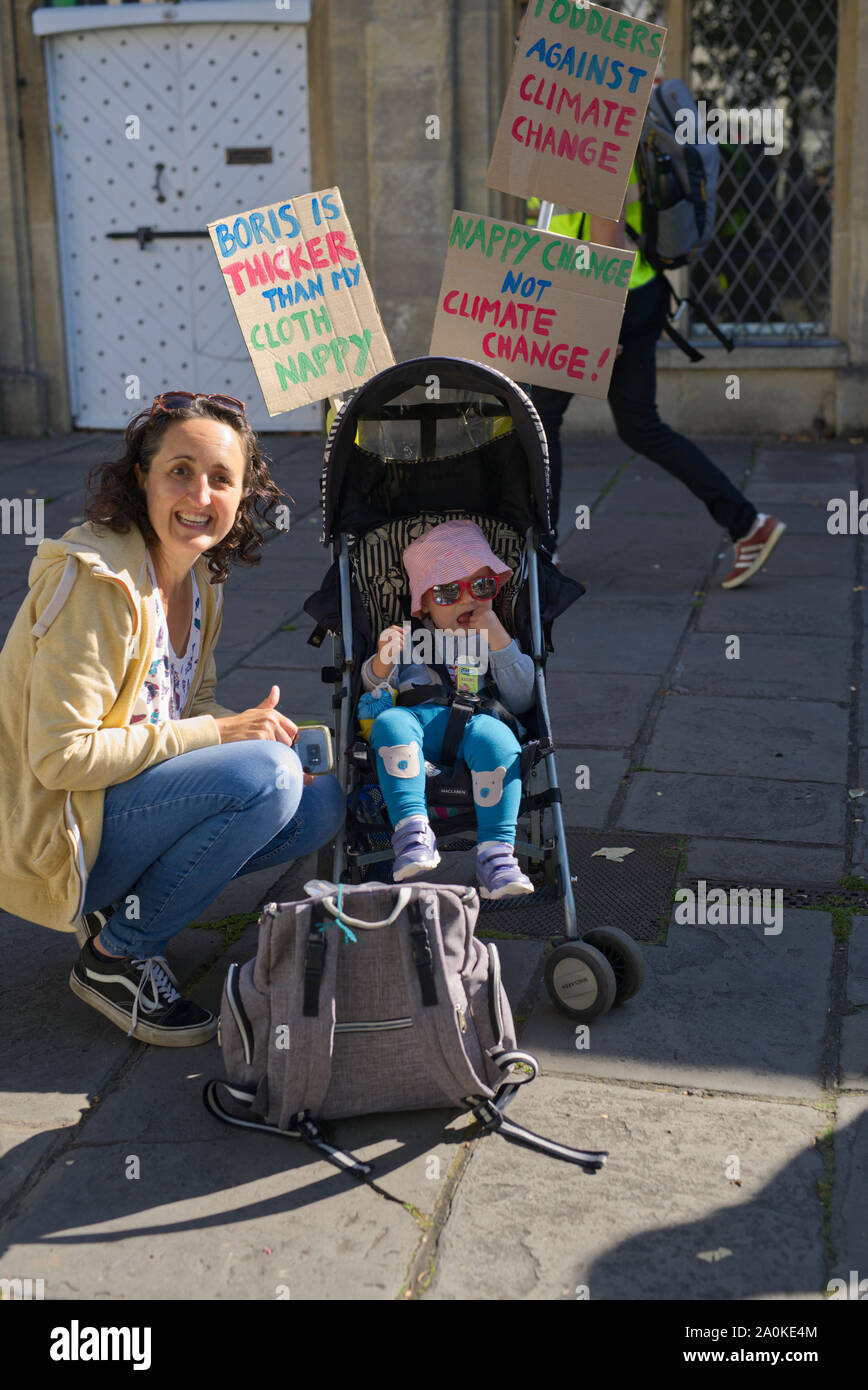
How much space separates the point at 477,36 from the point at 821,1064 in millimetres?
8224

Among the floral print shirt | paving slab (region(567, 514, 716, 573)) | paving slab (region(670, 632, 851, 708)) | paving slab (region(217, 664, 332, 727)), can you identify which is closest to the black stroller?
the floral print shirt

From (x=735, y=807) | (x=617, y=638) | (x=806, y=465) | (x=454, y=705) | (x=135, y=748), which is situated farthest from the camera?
(x=806, y=465)

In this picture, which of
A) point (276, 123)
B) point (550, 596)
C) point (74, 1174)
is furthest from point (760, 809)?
point (276, 123)

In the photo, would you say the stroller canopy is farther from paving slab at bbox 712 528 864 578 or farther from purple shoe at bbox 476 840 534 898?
paving slab at bbox 712 528 864 578

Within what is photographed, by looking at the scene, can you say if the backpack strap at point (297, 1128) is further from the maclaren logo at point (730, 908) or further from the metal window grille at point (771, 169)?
the metal window grille at point (771, 169)

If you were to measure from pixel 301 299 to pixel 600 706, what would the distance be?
2.09 meters

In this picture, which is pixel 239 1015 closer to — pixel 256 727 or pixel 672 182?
pixel 256 727

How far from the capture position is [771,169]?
1006cm

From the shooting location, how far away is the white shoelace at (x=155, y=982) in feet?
10.9

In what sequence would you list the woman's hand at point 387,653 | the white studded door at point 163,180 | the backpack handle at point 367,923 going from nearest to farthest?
the backpack handle at point 367,923 → the woman's hand at point 387,653 → the white studded door at point 163,180

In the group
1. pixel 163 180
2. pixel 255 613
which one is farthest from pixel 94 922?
pixel 163 180

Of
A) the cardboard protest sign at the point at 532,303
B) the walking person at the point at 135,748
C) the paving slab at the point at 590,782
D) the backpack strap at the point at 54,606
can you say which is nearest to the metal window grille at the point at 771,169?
the paving slab at the point at 590,782

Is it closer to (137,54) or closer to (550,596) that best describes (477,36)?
(137,54)

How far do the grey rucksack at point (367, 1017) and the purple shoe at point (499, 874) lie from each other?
294mm
